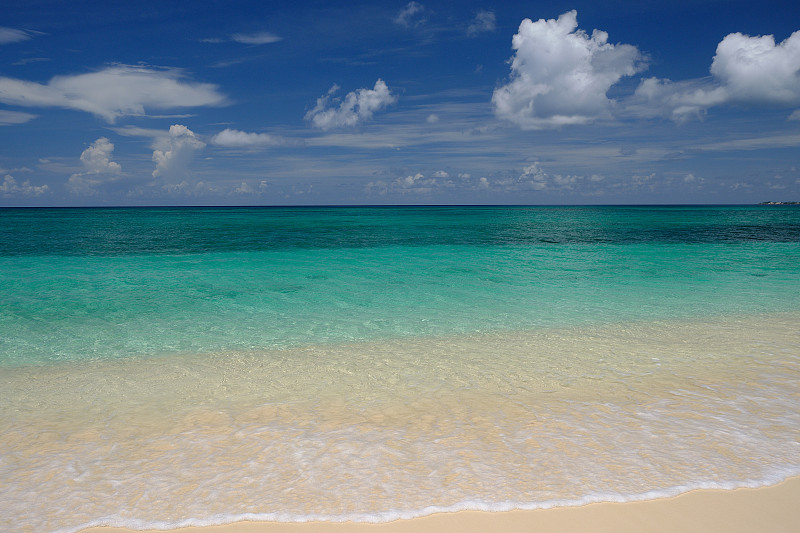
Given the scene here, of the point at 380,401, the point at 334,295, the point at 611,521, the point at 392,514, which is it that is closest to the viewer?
the point at 611,521

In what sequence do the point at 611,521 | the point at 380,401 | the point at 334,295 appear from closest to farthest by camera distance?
the point at 611,521 → the point at 380,401 → the point at 334,295

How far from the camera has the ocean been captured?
156 inches

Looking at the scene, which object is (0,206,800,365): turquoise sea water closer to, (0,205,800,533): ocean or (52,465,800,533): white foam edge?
(0,205,800,533): ocean

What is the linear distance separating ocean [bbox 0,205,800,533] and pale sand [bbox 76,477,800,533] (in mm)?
107

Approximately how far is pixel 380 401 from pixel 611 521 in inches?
115

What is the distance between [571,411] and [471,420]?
1157mm

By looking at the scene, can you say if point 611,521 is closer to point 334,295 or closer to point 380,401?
point 380,401

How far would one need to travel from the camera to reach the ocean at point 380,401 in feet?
13.0

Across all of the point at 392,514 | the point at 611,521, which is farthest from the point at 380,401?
the point at 611,521

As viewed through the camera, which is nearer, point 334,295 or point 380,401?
point 380,401

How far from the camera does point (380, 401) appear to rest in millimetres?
5859

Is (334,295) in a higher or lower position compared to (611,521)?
higher

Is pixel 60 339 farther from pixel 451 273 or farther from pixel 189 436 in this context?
pixel 451 273

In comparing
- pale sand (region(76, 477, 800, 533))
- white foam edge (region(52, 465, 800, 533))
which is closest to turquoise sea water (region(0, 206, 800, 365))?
white foam edge (region(52, 465, 800, 533))
